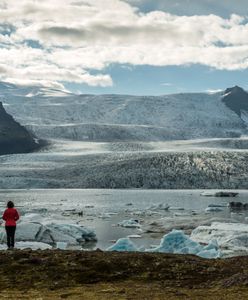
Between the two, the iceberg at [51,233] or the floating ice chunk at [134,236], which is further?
the floating ice chunk at [134,236]

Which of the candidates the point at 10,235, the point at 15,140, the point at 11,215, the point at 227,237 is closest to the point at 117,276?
the point at 11,215

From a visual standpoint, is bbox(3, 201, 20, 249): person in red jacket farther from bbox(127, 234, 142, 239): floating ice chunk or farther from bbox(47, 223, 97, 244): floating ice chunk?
bbox(127, 234, 142, 239): floating ice chunk

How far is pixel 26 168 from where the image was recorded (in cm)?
11738

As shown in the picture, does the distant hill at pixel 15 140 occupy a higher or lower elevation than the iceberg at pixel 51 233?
higher

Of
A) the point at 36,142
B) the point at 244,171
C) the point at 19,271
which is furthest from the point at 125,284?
the point at 36,142

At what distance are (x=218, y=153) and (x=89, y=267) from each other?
105 meters

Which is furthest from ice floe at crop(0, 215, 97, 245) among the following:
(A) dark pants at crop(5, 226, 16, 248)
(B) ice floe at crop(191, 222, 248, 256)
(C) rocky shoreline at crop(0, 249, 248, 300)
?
(C) rocky shoreline at crop(0, 249, 248, 300)

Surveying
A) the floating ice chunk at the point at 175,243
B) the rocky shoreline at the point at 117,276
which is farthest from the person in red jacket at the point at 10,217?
the floating ice chunk at the point at 175,243

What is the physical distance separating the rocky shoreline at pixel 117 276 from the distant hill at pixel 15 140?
556ft

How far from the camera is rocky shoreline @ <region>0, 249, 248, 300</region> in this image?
11953 millimetres

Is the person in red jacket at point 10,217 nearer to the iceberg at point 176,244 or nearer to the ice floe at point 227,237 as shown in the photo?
the iceberg at point 176,244

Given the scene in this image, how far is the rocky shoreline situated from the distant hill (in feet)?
556

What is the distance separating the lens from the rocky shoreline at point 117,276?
11953 millimetres

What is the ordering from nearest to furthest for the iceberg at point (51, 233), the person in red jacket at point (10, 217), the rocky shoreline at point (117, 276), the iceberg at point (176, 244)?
the rocky shoreline at point (117, 276)
the person in red jacket at point (10, 217)
the iceberg at point (176, 244)
the iceberg at point (51, 233)
